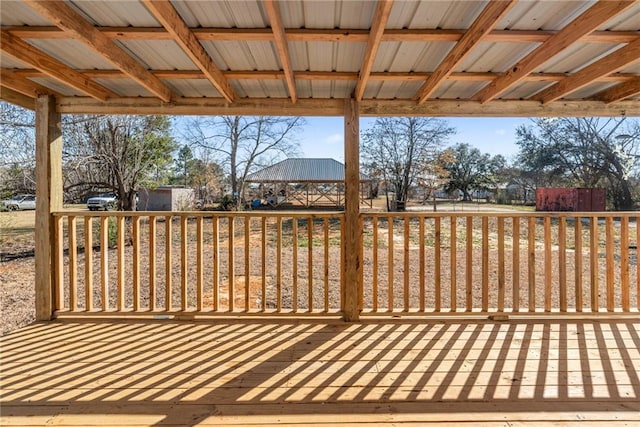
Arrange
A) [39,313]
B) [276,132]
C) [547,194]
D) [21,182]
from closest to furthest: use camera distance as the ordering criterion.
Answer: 1. [39,313]
2. [21,182]
3. [547,194]
4. [276,132]

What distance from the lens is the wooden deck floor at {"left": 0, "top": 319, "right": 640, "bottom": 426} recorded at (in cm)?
163

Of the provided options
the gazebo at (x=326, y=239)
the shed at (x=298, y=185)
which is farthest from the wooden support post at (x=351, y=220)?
the shed at (x=298, y=185)

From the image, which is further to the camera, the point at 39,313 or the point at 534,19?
the point at 39,313

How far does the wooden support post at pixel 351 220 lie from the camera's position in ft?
9.06

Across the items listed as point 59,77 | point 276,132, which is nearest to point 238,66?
point 59,77

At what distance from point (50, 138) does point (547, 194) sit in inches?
627

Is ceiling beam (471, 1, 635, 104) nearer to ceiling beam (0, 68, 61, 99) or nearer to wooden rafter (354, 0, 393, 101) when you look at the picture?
wooden rafter (354, 0, 393, 101)

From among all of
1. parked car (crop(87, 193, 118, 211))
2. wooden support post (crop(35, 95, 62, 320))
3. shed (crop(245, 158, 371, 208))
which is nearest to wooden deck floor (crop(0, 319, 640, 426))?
wooden support post (crop(35, 95, 62, 320))

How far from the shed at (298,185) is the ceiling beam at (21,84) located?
497 inches

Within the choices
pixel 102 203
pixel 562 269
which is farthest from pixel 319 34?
pixel 102 203

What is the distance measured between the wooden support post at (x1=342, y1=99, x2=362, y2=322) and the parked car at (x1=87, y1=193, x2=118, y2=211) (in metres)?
7.49

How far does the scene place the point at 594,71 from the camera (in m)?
2.18

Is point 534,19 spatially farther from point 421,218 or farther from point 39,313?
point 39,313

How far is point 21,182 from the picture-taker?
233 inches
